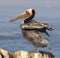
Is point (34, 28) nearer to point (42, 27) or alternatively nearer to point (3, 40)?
point (42, 27)

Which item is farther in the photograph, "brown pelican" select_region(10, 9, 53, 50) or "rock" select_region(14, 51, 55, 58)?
"brown pelican" select_region(10, 9, 53, 50)

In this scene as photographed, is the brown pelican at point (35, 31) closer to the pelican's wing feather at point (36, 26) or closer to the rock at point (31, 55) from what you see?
the pelican's wing feather at point (36, 26)

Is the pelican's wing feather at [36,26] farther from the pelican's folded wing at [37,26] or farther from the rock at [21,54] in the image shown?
the rock at [21,54]

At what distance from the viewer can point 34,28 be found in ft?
35.4

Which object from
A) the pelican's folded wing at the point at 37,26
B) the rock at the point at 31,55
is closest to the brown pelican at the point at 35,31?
the pelican's folded wing at the point at 37,26

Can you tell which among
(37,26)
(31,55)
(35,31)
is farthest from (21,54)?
(35,31)

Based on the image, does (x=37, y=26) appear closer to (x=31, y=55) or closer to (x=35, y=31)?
(x=35, y=31)

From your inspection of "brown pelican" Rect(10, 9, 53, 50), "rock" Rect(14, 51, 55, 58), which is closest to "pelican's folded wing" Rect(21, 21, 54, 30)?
"brown pelican" Rect(10, 9, 53, 50)

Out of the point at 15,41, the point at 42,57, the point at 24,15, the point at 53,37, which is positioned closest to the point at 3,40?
the point at 15,41

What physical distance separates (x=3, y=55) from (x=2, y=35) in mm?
20708

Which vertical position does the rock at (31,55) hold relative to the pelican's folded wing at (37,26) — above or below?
below

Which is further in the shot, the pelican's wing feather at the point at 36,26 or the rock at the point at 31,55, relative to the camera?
the pelican's wing feather at the point at 36,26

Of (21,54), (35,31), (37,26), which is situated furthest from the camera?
(35,31)

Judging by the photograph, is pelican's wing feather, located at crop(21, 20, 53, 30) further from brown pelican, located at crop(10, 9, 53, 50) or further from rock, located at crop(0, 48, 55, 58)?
rock, located at crop(0, 48, 55, 58)
